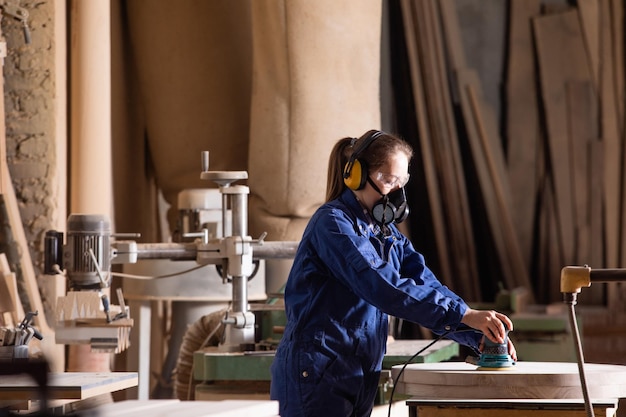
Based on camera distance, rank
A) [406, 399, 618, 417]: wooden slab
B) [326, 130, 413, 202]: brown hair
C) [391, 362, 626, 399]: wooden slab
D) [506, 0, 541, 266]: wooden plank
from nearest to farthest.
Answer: [406, 399, 618, 417]: wooden slab, [391, 362, 626, 399]: wooden slab, [326, 130, 413, 202]: brown hair, [506, 0, 541, 266]: wooden plank

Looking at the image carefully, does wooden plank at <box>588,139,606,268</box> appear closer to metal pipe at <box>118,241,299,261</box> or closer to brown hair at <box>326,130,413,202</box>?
metal pipe at <box>118,241,299,261</box>

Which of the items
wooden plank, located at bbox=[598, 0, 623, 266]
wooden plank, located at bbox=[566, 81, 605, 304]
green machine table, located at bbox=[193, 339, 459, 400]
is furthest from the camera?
wooden plank, located at bbox=[566, 81, 605, 304]

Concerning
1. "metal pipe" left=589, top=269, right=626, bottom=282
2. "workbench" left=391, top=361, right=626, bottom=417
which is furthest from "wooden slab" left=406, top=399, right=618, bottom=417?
"metal pipe" left=589, top=269, right=626, bottom=282

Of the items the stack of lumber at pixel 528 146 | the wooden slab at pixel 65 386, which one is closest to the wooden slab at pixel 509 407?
the wooden slab at pixel 65 386

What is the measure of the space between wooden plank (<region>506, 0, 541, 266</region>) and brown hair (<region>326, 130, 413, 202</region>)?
443 centimetres

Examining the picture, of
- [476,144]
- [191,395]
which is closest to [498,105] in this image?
[476,144]

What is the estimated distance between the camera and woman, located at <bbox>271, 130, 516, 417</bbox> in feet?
9.93

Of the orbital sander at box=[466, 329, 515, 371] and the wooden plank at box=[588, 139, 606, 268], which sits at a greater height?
the wooden plank at box=[588, 139, 606, 268]

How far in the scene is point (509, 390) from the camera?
2975 mm

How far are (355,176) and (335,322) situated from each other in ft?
1.28

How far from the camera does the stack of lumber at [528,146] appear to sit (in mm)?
7328

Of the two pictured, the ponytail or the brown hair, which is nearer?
the brown hair

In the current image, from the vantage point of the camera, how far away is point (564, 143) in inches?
293

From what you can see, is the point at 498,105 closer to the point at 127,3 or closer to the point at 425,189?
the point at 425,189
